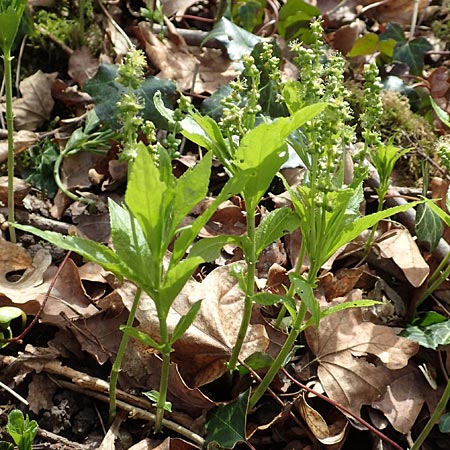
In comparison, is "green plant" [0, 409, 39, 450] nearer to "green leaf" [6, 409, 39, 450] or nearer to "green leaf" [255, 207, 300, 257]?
"green leaf" [6, 409, 39, 450]

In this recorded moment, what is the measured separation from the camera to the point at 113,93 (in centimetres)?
258

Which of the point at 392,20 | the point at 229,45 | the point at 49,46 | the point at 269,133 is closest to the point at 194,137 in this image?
the point at 269,133

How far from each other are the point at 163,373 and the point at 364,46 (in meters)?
2.21

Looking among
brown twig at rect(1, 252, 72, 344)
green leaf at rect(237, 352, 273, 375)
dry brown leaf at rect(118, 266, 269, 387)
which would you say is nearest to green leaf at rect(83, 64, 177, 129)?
brown twig at rect(1, 252, 72, 344)

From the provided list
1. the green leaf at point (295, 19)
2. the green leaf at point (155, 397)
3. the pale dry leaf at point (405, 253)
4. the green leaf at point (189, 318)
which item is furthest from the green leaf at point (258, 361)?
the green leaf at point (295, 19)

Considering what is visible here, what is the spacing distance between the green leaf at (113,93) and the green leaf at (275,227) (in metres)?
0.93

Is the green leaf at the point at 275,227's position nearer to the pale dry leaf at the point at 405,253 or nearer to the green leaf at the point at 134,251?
the green leaf at the point at 134,251

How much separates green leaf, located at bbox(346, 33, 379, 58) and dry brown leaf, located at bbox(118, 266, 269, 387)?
1.80m

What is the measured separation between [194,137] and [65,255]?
0.85 metres

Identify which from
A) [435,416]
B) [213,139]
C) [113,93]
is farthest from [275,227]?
[113,93]

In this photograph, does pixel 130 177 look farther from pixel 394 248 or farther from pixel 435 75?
pixel 435 75

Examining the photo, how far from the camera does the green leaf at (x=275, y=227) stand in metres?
1.66

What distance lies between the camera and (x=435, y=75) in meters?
3.19

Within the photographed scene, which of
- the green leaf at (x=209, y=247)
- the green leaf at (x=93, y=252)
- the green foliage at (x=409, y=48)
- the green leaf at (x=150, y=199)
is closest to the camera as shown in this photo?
the green leaf at (x=150, y=199)
